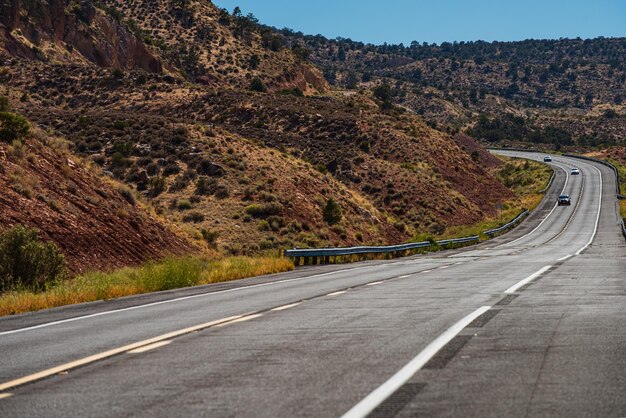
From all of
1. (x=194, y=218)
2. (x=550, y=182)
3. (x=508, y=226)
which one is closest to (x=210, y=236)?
(x=194, y=218)

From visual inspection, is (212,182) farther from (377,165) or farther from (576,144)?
(576,144)

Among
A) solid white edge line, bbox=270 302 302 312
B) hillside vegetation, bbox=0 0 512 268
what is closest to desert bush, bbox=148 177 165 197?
hillside vegetation, bbox=0 0 512 268

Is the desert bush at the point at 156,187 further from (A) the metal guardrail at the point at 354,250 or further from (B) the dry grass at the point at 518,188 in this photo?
(B) the dry grass at the point at 518,188

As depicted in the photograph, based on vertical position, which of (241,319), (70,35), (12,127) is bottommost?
(241,319)

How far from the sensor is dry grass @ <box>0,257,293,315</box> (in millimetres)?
16141

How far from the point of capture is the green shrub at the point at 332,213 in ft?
180

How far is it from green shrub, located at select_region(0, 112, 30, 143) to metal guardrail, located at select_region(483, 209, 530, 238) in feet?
136

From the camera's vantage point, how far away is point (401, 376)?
7141 mm

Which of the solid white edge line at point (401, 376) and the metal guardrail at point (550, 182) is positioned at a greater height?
the metal guardrail at point (550, 182)

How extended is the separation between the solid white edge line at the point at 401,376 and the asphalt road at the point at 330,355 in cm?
2

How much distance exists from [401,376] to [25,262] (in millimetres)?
15592

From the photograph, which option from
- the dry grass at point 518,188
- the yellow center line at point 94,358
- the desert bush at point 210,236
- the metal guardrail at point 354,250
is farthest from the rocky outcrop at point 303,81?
the yellow center line at point 94,358

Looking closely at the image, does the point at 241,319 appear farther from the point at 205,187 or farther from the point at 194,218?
the point at 205,187

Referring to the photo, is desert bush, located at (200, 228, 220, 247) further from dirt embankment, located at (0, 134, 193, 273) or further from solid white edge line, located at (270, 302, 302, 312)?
solid white edge line, located at (270, 302, 302, 312)
